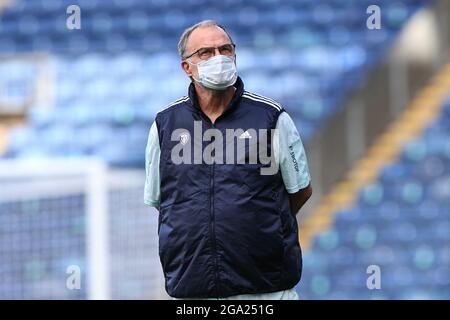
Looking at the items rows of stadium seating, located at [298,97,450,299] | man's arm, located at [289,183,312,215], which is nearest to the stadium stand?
rows of stadium seating, located at [298,97,450,299]

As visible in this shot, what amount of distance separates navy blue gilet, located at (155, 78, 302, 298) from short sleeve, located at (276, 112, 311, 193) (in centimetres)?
2

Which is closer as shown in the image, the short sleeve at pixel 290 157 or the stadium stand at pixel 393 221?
the short sleeve at pixel 290 157

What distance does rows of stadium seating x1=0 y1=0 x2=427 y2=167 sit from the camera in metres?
7.18

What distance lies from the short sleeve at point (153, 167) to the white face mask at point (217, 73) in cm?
15

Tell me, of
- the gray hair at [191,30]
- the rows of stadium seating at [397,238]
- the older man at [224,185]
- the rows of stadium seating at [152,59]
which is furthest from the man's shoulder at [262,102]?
the rows of stadium seating at [152,59]

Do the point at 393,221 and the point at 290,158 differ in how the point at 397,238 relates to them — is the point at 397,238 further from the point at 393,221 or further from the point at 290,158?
the point at 290,158

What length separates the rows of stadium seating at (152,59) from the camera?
718cm

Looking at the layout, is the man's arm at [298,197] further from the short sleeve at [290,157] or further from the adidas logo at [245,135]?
the adidas logo at [245,135]

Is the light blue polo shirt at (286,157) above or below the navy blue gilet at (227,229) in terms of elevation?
above

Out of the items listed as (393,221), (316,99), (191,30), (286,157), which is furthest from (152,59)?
(286,157)

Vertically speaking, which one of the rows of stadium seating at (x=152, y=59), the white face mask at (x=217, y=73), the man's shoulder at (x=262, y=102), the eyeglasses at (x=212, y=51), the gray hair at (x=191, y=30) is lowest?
the man's shoulder at (x=262, y=102)

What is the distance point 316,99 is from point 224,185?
5.17m

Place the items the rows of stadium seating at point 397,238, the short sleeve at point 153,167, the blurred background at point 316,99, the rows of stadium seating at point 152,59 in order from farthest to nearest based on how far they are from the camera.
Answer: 1. the rows of stadium seating at point 152,59
2. the blurred background at point 316,99
3. the rows of stadium seating at point 397,238
4. the short sleeve at point 153,167

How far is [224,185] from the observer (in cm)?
224
